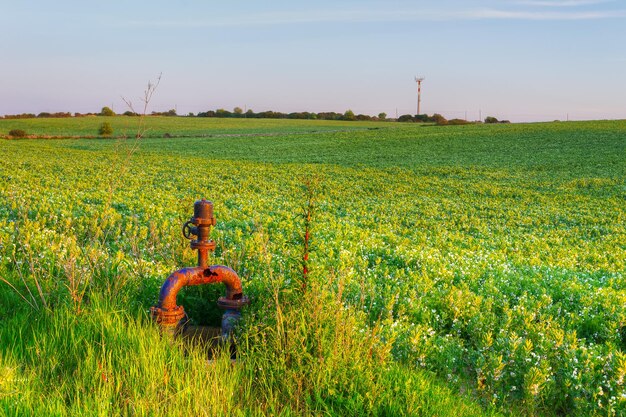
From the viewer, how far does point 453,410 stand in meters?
4.69

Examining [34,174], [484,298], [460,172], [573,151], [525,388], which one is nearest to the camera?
[525,388]

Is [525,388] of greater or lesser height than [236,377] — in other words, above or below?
below

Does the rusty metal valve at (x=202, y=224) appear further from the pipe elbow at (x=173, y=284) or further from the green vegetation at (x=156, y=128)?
the green vegetation at (x=156, y=128)

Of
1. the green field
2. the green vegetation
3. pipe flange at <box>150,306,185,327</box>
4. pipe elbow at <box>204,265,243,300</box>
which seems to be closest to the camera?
the green field

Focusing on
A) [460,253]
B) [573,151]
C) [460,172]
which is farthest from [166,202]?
[573,151]

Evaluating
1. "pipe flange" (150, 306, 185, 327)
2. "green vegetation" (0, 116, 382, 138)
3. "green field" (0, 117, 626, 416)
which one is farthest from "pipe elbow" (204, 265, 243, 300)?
"green vegetation" (0, 116, 382, 138)

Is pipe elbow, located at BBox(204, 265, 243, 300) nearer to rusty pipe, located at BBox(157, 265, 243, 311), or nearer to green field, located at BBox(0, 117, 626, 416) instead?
rusty pipe, located at BBox(157, 265, 243, 311)

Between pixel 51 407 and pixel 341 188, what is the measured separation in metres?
25.1

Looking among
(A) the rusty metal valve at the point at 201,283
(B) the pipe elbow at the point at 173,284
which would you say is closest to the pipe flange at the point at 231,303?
(A) the rusty metal valve at the point at 201,283

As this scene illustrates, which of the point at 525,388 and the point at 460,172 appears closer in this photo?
the point at 525,388

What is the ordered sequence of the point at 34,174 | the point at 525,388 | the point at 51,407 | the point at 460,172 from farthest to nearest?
the point at 460,172
the point at 34,174
the point at 525,388
the point at 51,407

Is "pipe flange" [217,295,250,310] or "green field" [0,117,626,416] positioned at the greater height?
"pipe flange" [217,295,250,310]

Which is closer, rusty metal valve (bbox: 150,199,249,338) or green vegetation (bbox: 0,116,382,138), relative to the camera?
rusty metal valve (bbox: 150,199,249,338)

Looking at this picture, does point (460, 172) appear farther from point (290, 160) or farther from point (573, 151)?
point (573, 151)
